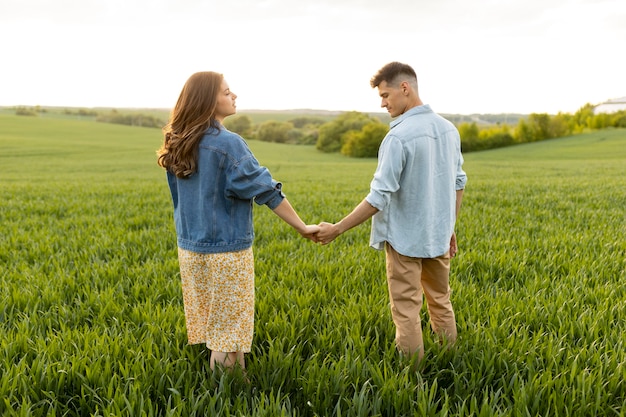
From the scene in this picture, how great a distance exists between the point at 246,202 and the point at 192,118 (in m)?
0.53

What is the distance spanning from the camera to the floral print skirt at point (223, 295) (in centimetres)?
246

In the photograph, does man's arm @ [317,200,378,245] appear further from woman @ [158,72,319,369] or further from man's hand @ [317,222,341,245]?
woman @ [158,72,319,369]

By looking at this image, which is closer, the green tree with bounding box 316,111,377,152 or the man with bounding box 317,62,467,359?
the man with bounding box 317,62,467,359

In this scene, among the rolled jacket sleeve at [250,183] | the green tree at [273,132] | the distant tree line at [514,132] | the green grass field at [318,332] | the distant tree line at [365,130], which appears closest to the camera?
the green grass field at [318,332]

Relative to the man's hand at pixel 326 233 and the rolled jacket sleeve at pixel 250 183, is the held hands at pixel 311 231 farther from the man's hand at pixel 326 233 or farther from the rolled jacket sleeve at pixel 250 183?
the rolled jacket sleeve at pixel 250 183

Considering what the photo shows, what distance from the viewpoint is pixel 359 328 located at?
10.0 ft

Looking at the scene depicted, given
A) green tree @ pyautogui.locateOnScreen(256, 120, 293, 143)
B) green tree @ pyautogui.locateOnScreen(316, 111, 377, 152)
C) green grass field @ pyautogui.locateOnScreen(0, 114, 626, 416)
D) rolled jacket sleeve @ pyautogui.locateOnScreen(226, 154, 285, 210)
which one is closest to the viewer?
green grass field @ pyautogui.locateOnScreen(0, 114, 626, 416)

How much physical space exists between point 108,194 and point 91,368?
10095 millimetres

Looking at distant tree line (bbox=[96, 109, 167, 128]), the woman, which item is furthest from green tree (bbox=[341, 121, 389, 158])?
the woman

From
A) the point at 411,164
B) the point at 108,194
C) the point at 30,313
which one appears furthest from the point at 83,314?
the point at 108,194

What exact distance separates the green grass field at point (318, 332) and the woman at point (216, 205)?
307mm

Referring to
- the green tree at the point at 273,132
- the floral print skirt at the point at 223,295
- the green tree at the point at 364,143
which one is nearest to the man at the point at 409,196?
the floral print skirt at the point at 223,295

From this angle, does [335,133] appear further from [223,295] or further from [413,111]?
[223,295]

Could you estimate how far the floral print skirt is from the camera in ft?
8.07
